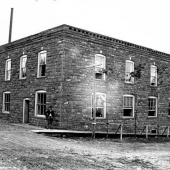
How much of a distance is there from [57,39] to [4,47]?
25.7 feet

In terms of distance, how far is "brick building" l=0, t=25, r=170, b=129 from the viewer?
1706cm

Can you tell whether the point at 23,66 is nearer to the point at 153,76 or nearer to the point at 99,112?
the point at 99,112

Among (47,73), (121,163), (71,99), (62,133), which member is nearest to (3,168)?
(121,163)

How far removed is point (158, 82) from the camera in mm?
23859

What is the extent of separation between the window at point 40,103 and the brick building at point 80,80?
2.8 inches

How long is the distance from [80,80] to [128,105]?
5.51m

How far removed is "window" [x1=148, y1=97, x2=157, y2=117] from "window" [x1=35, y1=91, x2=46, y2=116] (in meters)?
9.86

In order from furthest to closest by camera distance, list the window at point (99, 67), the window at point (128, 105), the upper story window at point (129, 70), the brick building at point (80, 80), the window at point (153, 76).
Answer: the window at point (153, 76) < the upper story window at point (129, 70) < the window at point (128, 105) < the window at point (99, 67) < the brick building at point (80, 80)

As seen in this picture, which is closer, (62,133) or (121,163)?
(121,163)

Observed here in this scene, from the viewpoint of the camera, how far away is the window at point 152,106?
23062mm

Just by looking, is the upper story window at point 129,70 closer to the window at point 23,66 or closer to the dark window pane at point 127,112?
the dark window pane at point 127,112

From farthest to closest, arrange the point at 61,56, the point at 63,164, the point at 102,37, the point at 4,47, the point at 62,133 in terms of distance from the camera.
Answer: the point at 4,47, the point at 102,37, the point at 61,56, the point at 62,133, the point at 63,164

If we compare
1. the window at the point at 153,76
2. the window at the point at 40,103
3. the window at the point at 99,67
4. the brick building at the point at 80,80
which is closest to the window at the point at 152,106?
the brick building at the point at 80,80

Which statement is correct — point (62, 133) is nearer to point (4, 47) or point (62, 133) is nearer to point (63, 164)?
point (63, 164)
